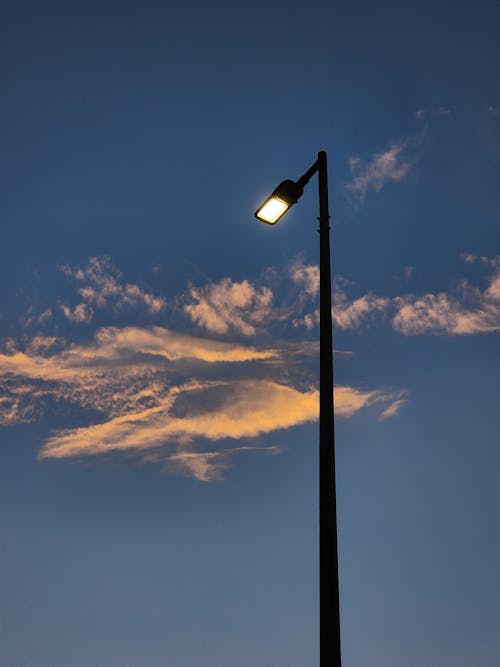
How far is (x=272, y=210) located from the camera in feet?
19.0

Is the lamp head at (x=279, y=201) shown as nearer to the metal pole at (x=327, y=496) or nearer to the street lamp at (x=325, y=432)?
the street lamp at (x=325, y=432)

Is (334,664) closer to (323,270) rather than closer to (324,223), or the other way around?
(323,270)

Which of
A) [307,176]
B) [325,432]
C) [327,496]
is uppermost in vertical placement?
[307,176]

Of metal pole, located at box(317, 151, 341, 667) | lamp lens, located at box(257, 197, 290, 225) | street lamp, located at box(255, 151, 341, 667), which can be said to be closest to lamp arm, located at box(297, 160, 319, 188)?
street lamp, located at box(255, 151, 341, 667)

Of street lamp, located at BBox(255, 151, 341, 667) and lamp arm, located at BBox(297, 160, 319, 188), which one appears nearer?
street lamp, located at BBox(255, 151, 341, 667)

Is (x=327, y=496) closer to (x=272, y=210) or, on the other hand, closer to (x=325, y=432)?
(x=325, y=432)

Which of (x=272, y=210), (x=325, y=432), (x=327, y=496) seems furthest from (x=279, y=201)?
(x=327, y=496)

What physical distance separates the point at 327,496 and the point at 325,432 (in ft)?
1.76

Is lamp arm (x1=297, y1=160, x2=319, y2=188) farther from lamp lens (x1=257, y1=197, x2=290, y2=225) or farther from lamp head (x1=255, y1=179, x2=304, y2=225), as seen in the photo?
lamp lens (x1=257, y1=197, x2=290, y2=225)

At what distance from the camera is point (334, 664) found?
3.58m

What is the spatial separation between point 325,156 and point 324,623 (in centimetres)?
482

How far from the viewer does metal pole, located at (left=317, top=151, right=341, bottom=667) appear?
3.61 meters

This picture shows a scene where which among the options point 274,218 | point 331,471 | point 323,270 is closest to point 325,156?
point 274,218

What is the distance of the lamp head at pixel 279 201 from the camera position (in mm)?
5621
